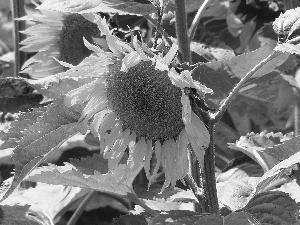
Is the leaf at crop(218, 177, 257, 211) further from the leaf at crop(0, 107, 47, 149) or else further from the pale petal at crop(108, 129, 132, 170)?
the leaf at crop(0, 107, 47, 149)

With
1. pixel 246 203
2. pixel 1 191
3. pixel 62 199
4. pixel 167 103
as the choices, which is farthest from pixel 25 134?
pixel 62 199

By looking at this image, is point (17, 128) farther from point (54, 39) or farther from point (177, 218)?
point (54, 39)

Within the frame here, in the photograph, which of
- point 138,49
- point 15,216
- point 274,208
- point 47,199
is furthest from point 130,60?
point 47,199

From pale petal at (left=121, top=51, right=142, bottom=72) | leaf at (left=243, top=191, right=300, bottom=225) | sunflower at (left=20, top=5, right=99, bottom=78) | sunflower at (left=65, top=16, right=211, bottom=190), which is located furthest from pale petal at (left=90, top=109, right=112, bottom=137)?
sunflower at (left=20, top=5, right=99, bottom=78)

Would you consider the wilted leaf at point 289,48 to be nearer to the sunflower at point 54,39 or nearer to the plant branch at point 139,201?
the plant branch at point 139,201

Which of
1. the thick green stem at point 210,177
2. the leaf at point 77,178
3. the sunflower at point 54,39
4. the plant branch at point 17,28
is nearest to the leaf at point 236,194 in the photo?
the thick green stem at point 210,177
